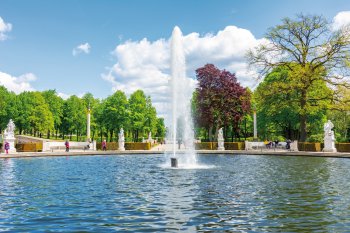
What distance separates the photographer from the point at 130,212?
11344mm

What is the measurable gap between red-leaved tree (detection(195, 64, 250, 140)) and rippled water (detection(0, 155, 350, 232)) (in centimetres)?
4627

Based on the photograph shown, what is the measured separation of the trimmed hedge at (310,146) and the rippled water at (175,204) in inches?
1067

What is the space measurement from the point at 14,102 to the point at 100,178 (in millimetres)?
72943

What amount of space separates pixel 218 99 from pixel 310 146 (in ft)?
75.7

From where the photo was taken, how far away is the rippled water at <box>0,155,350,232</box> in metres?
9.70

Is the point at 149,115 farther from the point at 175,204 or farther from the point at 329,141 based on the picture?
the point at 175,204

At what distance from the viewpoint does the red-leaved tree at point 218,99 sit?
66125 mm

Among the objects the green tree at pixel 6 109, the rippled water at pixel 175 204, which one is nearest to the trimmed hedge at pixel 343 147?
the rippled water at pixel 175 204

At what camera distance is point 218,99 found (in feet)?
217

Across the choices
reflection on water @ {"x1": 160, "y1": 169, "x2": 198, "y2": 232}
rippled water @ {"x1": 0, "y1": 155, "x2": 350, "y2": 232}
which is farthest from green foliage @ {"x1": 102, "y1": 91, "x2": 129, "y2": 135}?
reflection on water @ {"x1": 160, "y1": 169, "x2": 198, "y2": 232}

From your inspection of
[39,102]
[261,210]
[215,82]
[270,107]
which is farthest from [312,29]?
[39,102]

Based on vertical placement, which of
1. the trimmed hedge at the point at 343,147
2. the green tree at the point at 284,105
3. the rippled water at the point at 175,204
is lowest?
the rippled water at the point at 175,204

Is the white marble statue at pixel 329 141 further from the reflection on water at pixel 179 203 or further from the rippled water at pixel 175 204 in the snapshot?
the reflection on water at pixel 179 203

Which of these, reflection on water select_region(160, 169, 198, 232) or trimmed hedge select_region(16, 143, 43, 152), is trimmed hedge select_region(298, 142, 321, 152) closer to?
reflection on water select_region(160, 169, 198, 232)
